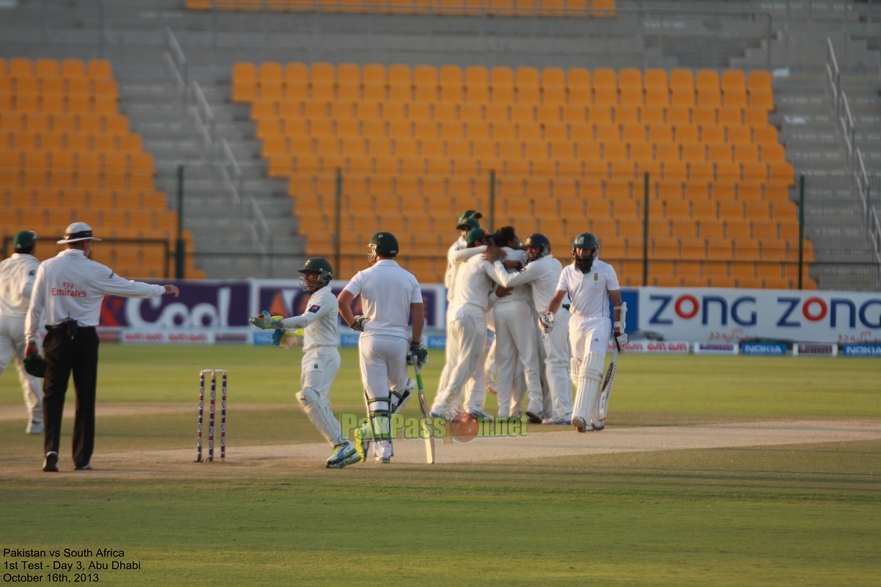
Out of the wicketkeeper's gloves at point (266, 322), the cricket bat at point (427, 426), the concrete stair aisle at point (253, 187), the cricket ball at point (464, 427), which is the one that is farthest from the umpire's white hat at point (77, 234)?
the concrete stair aisle at point (253, 187)

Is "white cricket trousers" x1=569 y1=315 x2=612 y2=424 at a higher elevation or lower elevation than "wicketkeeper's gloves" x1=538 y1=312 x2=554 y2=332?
lower

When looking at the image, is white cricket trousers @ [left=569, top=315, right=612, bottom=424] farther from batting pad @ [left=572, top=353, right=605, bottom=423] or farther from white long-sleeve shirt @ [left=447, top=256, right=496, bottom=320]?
white long-sleeve shirt @ [left=447, top=256, right=496, bottom=320]

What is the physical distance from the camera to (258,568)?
19.7ft

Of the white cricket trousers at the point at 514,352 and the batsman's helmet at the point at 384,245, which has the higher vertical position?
the batsman's helmet at the point at 384,245

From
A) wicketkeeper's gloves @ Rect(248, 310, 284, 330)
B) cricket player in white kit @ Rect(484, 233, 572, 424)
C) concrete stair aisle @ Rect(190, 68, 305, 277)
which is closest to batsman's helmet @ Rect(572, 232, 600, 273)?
cricket player in white kit @ Rect(484, 233, 572, 424)

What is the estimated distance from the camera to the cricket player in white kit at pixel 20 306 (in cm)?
1155

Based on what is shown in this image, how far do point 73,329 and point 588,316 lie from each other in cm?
531

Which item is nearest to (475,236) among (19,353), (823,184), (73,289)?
(73,289)

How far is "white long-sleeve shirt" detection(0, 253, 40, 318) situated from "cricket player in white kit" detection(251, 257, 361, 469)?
3.76 m

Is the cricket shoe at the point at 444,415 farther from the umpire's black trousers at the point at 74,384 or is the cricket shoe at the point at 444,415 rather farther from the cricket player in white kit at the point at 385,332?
the umpire's black trousers at the point at 74,384

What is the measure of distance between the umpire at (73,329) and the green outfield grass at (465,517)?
37cm

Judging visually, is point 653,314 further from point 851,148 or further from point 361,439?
point 361,439

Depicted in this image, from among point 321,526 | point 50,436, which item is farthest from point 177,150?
point 321,526

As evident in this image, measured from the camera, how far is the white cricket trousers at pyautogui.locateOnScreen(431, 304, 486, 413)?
12.0 meters
